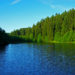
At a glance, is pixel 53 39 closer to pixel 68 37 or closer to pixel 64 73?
pixel 68 37

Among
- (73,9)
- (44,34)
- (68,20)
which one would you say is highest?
(73,9)

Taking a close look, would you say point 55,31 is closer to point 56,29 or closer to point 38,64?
point 56,29

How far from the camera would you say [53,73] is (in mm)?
25406

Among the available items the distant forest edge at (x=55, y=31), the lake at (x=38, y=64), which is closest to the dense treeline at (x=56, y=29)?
the distant forest edge at (x=55, y=31)

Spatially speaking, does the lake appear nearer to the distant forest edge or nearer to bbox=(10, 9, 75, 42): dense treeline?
the distant forest edge

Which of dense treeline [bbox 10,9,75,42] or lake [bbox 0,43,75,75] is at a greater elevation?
dense treeline [bbox 10,9,75,42]

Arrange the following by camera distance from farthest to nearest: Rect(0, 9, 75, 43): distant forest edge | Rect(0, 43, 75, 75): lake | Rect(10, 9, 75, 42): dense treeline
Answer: Rect(10, 9, 75, 42): dense treeline, Rect(0, 9, 75, 43): distant forest edge, Rect(0, 43, 75, 75): lake

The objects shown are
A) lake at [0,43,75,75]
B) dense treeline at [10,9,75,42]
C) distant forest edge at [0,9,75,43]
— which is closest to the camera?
lake at [0,43,75,75]

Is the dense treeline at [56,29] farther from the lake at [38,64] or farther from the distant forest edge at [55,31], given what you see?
the lake at [38,64]

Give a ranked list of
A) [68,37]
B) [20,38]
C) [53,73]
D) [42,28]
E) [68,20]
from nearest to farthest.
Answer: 1. [53,73]
2. [68,37]
3. [68,20]
4. [20,38]
5. [42,28]

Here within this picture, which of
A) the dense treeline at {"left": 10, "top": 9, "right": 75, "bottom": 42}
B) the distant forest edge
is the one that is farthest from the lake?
the dense treeline at {"left": 10, "top": 9, "right": 75, "bottom": 42}

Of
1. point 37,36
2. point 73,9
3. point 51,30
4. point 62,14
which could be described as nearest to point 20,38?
point 37,36

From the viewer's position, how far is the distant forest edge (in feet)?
496

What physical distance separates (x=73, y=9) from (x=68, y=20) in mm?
16624
